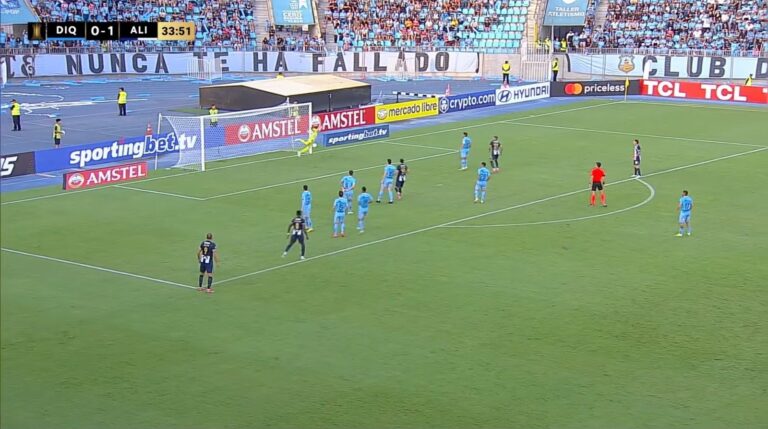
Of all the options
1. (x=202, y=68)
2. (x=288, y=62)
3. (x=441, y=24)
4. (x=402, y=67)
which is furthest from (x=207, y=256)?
(x=441, y=24)

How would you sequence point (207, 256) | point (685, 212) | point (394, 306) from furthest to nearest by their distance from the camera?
point (685, 212)
point (207, 256)
point (394, 306)

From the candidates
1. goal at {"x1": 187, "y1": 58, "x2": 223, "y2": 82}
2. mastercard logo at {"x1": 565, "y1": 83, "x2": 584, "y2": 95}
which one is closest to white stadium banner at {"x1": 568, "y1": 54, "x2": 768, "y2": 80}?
mastercard logo at {"x1": 565, "y1": 83, "x2": 584, "y2": 95}

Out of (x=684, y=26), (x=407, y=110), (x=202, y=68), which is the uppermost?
(x=684, y=26)

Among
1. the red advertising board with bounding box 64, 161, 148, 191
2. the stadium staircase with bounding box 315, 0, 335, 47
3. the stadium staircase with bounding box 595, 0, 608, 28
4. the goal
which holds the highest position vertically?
the stadium staircase with bounding box 595, 0, 608, 28

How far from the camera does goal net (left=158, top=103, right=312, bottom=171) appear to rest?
44031 millimetres

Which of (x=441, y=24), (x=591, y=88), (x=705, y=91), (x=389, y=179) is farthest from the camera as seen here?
(x=441, y=24)

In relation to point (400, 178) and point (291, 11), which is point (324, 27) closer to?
point (291, 11)

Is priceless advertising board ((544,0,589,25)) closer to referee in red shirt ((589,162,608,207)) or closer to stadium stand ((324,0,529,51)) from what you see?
stadium stand ((324,0,529,51))

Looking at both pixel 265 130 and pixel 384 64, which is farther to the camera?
pixel 384 64

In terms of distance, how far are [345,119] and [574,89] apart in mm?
21351

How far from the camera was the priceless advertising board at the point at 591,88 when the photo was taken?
67.5 metres

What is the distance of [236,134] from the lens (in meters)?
46.0

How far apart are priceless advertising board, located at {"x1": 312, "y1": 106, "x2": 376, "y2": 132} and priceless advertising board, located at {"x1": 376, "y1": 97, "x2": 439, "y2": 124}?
29.3 inches

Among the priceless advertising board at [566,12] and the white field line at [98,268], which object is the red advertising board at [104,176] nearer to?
the white field line at [98,268]
